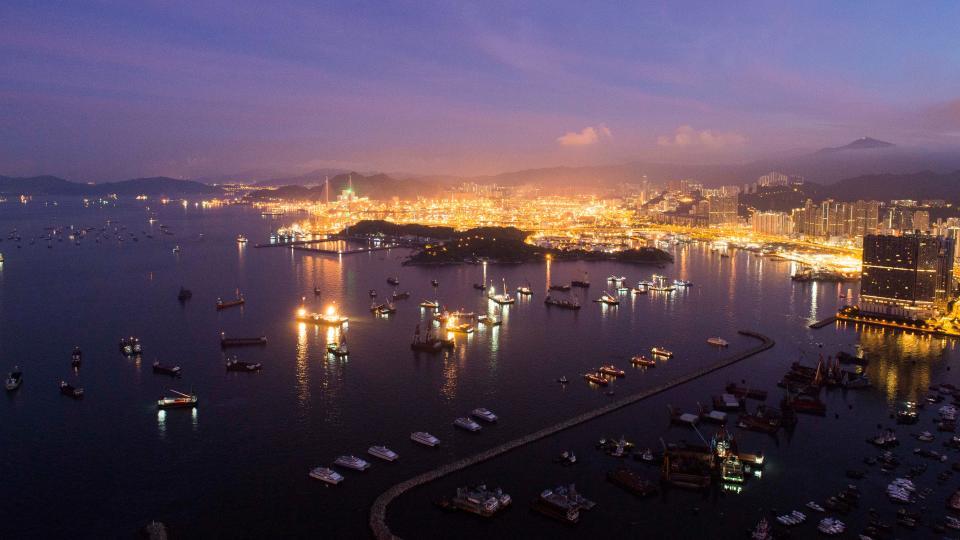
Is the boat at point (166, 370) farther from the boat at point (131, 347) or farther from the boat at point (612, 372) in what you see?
the boat at point (612, 372)

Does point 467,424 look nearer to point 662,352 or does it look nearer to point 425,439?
point 425,439

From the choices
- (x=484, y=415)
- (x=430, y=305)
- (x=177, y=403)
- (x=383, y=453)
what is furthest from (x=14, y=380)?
(x=430, y=305)

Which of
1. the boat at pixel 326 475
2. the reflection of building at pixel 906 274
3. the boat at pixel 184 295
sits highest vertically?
the reflection of building at pixel 906 274

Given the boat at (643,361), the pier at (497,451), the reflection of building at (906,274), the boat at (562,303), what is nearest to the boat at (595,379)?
the pier at (497,451)

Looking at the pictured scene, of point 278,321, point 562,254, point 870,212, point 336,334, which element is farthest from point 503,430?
point 870,212

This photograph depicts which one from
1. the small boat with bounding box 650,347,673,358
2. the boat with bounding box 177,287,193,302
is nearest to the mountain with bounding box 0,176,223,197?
the boat with bounding box 177,287,193,302
